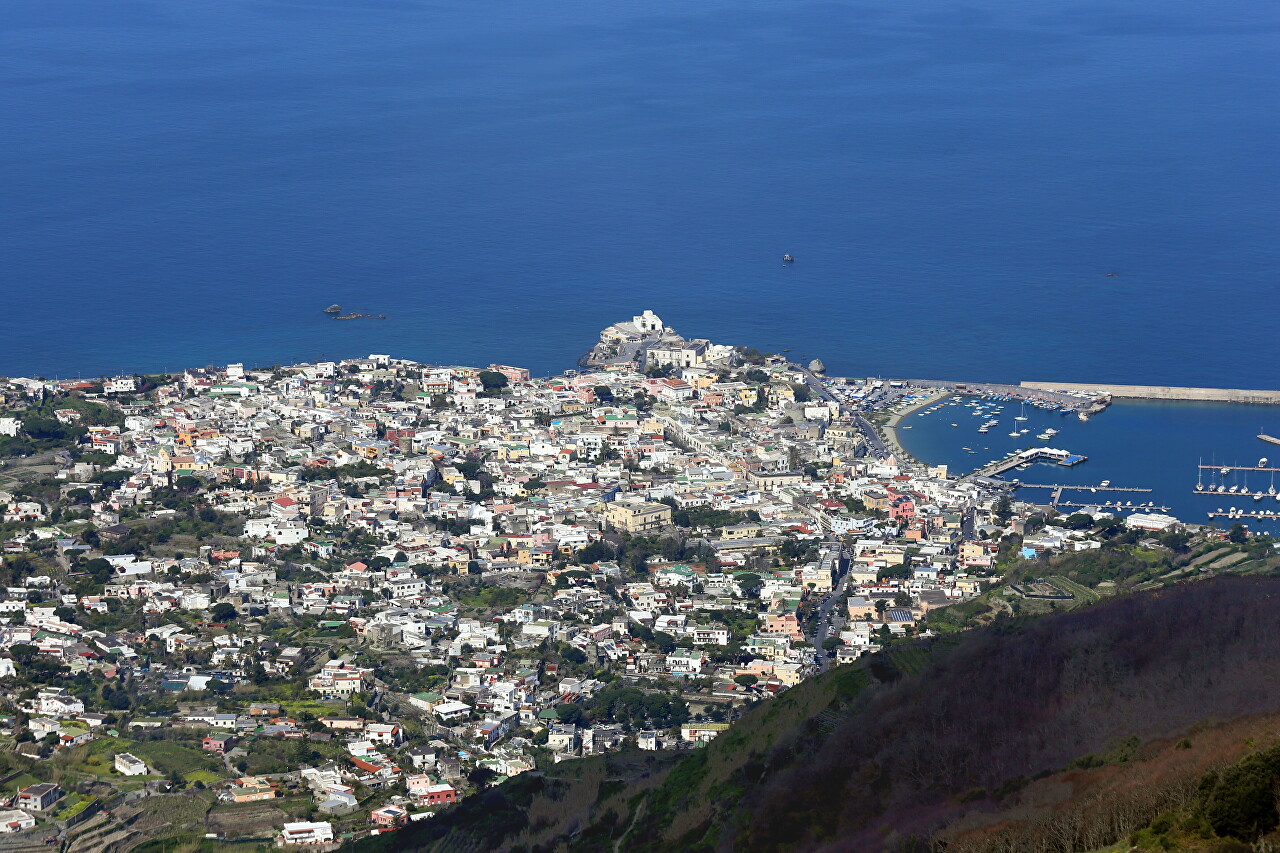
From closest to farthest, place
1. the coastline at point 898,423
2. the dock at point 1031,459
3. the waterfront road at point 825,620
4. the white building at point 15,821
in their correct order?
the white building at point 15,821, the waterfront road at point 825,620, the dock at point 1031,459, the coastline at point 898,423

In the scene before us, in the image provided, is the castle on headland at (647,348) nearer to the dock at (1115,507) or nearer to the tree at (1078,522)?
the dock at (1115,507)

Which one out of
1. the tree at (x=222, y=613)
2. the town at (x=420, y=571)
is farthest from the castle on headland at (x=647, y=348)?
the tree at (x=222, y=613)

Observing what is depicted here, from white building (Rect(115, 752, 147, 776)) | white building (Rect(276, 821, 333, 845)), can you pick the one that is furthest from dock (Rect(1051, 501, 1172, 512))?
white building (Rect(115, 752, 147, 776))

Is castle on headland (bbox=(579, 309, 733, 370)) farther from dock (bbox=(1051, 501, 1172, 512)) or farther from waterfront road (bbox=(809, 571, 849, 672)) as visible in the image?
waterfront road (bbox=(809, 571, 849, 672))

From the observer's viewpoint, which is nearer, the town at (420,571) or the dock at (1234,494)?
the town at (420,571)

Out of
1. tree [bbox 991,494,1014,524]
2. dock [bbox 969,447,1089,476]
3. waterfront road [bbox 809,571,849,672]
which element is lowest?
waterfront road [bbox 809,571,849,672]

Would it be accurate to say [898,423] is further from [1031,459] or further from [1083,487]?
[1083,487]
